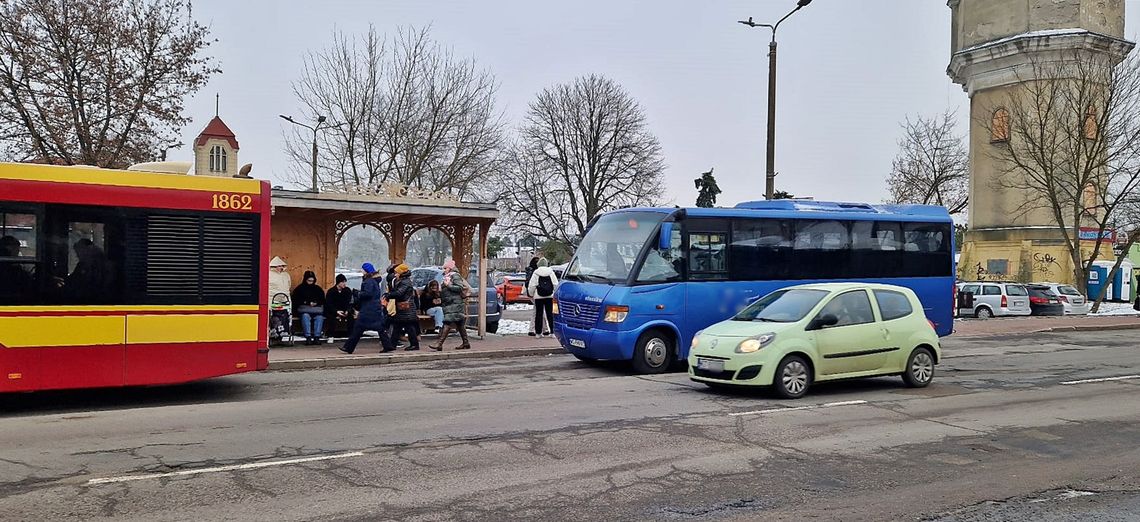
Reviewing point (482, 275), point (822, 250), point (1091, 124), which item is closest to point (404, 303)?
point (482, 275)

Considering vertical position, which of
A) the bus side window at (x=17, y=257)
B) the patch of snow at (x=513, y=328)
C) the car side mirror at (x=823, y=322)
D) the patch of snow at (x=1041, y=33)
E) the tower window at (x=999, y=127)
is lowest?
the patch of snow at (x=513, y=328)

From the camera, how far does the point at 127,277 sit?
32.8 feet

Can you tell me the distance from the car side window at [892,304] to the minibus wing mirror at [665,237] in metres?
3.45

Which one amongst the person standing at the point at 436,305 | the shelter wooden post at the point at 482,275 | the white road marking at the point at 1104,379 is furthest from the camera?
the shelter wooden post at the point at 482,275

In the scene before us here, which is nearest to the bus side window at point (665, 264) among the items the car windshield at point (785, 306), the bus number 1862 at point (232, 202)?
the car windshield at point (785, 306)

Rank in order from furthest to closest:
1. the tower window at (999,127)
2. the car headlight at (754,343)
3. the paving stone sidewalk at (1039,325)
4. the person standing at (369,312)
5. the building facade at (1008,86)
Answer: the tower window at (999,127) → the building facade at (1008,86) → the paving stone sidewalk at (1039,325) → the person standing at (369,312) → the car headlight at (754,343)

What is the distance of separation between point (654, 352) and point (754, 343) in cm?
318

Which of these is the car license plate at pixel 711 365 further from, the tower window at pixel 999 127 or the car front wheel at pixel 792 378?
the tower window at pixel 999 127

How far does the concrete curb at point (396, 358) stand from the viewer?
1440cm

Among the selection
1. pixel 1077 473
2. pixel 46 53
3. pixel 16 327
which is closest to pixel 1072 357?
pixel 1077 473

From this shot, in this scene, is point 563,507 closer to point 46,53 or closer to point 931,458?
point 931,458

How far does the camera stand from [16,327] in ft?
30.7

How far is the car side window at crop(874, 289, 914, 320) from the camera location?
38.2 feet

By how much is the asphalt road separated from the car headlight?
0.64m
